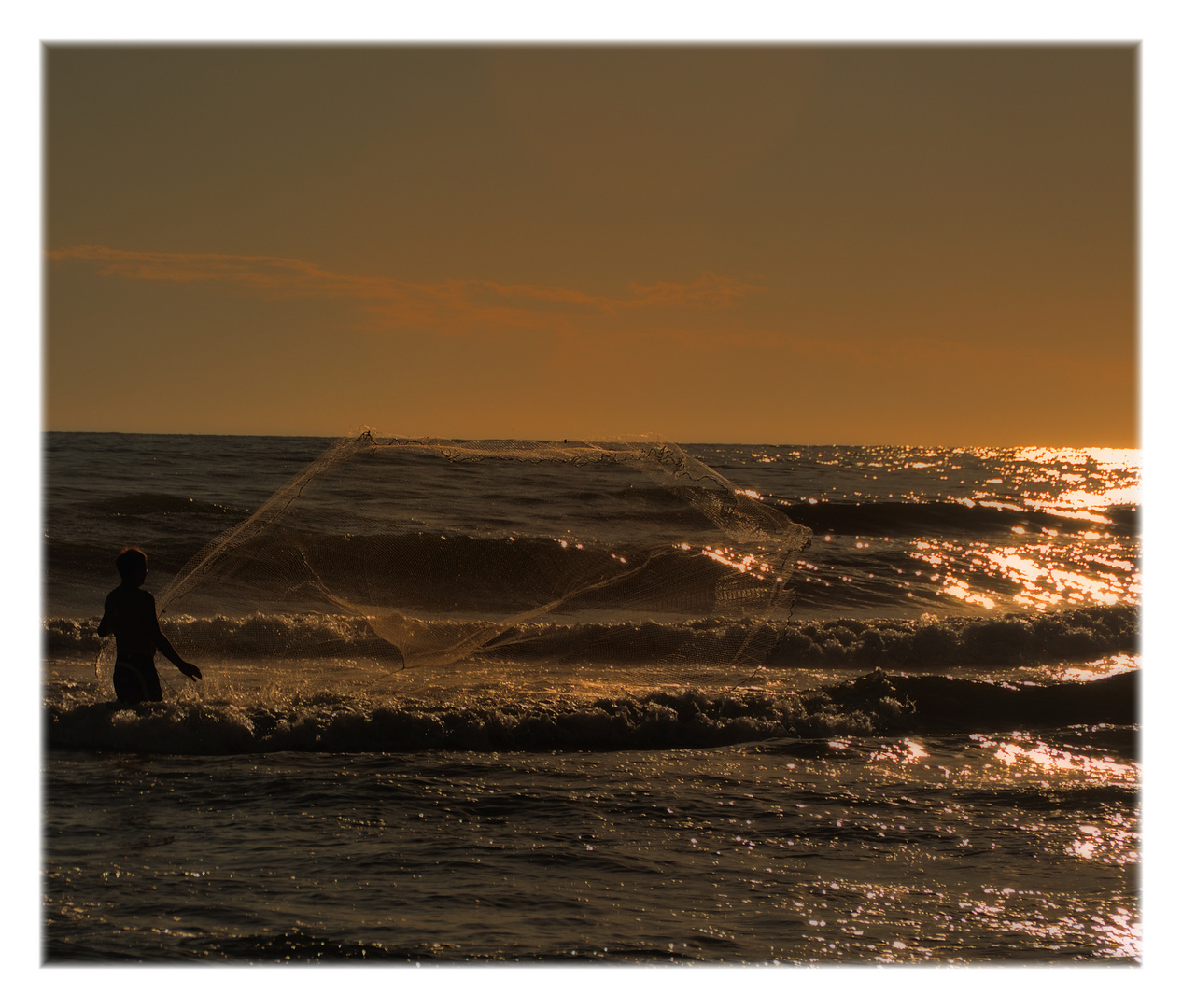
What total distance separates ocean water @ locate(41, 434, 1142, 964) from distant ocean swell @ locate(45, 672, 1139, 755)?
3 cm

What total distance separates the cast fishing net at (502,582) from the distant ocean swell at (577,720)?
0.64 m

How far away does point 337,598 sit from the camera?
29.2 feet

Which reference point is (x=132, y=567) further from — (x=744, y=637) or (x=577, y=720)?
(x=744, y=637)

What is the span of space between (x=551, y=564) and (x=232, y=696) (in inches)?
279

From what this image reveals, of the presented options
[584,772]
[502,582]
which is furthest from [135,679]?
[502,582]

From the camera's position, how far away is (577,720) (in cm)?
773

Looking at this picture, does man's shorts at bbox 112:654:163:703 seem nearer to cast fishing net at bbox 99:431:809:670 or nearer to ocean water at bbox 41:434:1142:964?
ocean water at bbox 41:434:1142:964

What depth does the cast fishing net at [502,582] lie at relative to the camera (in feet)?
25.6

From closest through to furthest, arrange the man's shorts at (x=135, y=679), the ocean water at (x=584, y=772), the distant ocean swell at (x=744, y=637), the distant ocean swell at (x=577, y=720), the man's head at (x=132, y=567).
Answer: the ocean water at (x=584, y=772), the man's head at (x=132, y=567), the distant ocean swell at (x=577, y=720), the man's shorts at (x=135, y=679), the distant ocean swell at (x=744, y=637)

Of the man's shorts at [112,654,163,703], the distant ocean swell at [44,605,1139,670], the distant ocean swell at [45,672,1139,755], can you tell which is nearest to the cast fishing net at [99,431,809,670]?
the distant ocean swell at [44,605,1139,670]

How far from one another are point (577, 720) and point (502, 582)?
5617 mm

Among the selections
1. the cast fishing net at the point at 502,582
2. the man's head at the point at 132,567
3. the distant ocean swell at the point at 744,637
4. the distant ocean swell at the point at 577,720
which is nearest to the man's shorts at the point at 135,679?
the distant ocean swell at the point at 577,720

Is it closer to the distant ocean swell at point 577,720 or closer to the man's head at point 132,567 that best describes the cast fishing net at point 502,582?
the man's head at point 132,567
